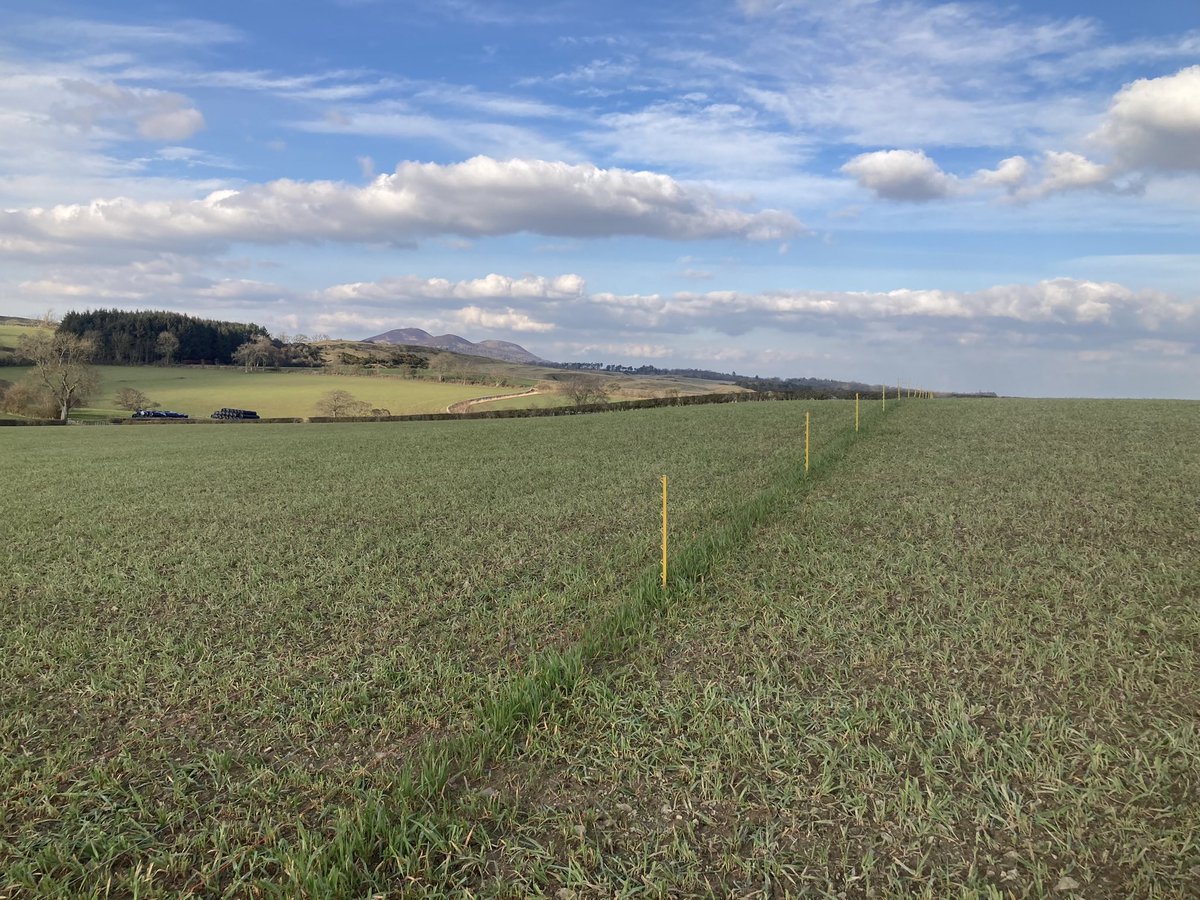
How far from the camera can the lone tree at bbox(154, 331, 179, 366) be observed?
117812 mm

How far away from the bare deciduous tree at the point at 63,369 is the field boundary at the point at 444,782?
82395 mm

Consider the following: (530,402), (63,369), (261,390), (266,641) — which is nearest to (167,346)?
(261,390)

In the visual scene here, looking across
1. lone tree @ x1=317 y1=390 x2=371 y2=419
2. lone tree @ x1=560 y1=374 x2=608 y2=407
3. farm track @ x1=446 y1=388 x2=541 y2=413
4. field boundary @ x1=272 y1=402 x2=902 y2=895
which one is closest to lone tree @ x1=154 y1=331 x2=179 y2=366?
lone tree @ x1=317 y1=390 x2=371 y2=419

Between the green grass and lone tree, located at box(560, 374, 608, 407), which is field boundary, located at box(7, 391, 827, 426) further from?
lone tree, located at box(560, 374, 608, 407)

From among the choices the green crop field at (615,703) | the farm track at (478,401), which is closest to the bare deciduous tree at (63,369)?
the farm track at (478,401)

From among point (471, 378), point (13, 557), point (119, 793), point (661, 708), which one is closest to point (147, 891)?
point (119, 793)

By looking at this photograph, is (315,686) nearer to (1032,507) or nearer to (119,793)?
(119,793)

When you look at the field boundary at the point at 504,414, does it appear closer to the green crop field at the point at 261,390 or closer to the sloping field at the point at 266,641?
the green crop field at the point at 261,390

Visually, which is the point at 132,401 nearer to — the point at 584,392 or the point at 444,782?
the point at 584,392

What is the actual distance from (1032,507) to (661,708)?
12274 mm

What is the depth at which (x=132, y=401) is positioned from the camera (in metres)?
81.8

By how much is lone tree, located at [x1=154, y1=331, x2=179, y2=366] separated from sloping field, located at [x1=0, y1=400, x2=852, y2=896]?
111 metres

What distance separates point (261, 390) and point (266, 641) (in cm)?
9216

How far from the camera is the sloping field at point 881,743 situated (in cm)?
468
